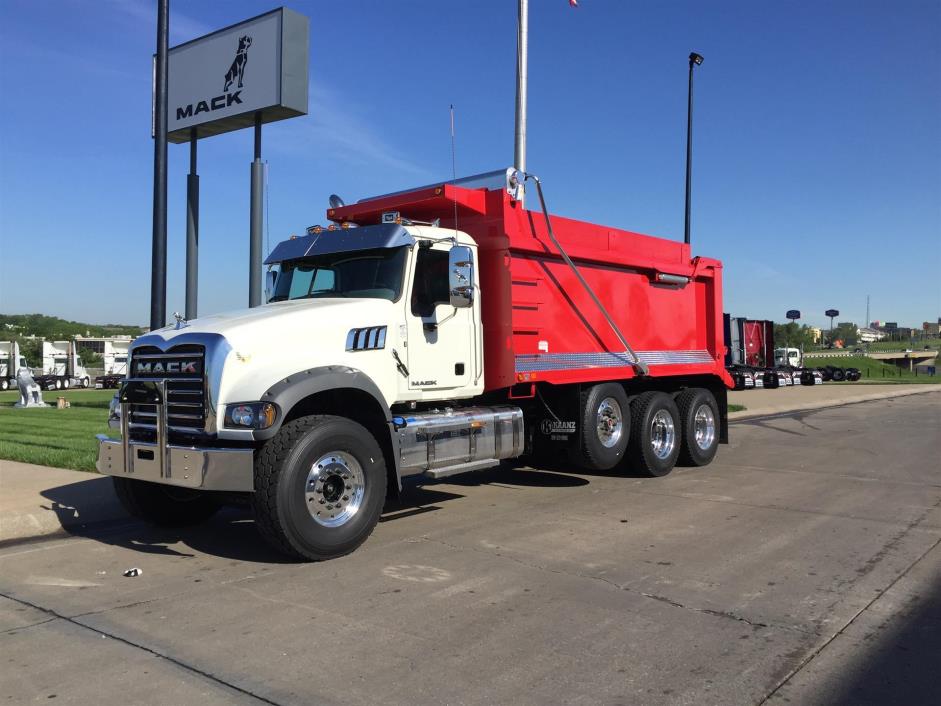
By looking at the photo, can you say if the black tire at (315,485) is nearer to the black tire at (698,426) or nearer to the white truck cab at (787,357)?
the black tire at (698,426)

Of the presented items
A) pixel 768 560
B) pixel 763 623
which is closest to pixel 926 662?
pixel 763 623

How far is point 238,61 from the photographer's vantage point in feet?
56.3

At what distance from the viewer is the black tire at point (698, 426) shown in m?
11.5

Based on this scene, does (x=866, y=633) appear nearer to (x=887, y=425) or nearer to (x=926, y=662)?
(x=926, y=662)

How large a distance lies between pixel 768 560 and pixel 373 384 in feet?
11.4

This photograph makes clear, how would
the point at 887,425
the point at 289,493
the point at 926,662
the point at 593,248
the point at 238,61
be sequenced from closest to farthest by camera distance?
the point at 926,662, the point at 289,493, the point at 593,248, the point at 238,61, the point at 887,425

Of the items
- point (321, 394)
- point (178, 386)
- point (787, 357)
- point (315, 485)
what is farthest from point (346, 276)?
point (787, 357)

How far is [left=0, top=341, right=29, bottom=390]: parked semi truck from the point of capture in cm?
5342

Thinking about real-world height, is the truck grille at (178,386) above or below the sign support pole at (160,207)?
below

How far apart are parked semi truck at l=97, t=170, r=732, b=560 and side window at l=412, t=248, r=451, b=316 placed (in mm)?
21

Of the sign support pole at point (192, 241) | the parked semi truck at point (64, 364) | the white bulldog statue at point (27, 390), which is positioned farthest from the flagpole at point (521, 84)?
the parked semi truck at point (64, 364)

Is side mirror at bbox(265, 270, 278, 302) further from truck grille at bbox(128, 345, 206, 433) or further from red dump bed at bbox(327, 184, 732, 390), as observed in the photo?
truck grille at bbox(128, 345, 206, 433)

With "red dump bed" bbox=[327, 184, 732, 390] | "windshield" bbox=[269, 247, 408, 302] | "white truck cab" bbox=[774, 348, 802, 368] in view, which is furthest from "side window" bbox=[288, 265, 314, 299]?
"white truck cab" bbox=[774, 348, 802, 368]

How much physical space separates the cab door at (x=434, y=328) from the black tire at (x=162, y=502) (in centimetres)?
225
